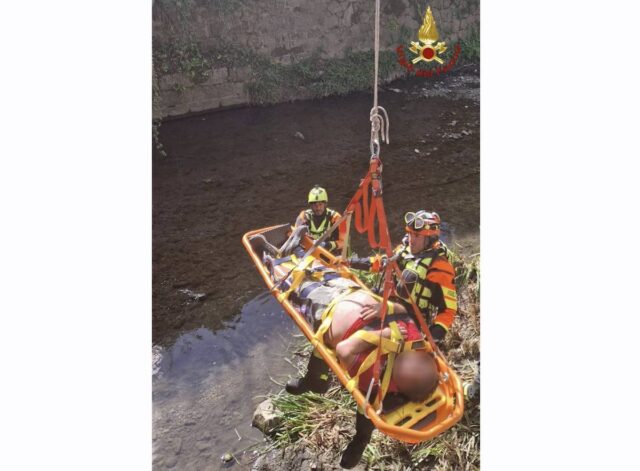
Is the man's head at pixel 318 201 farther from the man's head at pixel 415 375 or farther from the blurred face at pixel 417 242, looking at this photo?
the man's head at pixel 415 375

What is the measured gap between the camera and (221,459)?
355 cm

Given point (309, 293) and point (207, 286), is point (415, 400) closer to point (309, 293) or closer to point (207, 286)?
point (309, 293)

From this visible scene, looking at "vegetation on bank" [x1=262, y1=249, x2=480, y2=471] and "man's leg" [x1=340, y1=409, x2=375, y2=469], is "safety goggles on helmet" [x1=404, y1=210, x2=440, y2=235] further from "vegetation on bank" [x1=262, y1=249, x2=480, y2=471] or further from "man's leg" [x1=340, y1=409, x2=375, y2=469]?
"man's leg" [x1=340, y1=409, x2=375, y2=469]

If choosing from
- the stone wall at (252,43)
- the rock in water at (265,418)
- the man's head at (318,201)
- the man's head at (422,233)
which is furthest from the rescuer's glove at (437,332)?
the stone wall at (252,43)

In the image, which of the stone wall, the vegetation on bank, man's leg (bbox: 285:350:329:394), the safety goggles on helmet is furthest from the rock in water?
the stone wall

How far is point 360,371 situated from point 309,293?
755 millimetres

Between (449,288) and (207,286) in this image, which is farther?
(207,286)

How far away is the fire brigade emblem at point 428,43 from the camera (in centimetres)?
396

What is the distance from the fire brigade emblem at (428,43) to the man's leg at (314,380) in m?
2.23

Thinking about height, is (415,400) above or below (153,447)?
above

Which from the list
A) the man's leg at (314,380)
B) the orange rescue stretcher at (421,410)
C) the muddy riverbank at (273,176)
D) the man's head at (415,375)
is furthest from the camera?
the muddy riverbank at (273,176)


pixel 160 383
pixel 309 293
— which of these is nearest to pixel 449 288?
pixel 309 293

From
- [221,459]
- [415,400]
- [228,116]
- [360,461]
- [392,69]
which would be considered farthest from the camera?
[228,116]

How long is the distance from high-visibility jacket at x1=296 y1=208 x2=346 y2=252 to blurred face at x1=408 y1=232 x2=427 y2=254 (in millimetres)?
741
